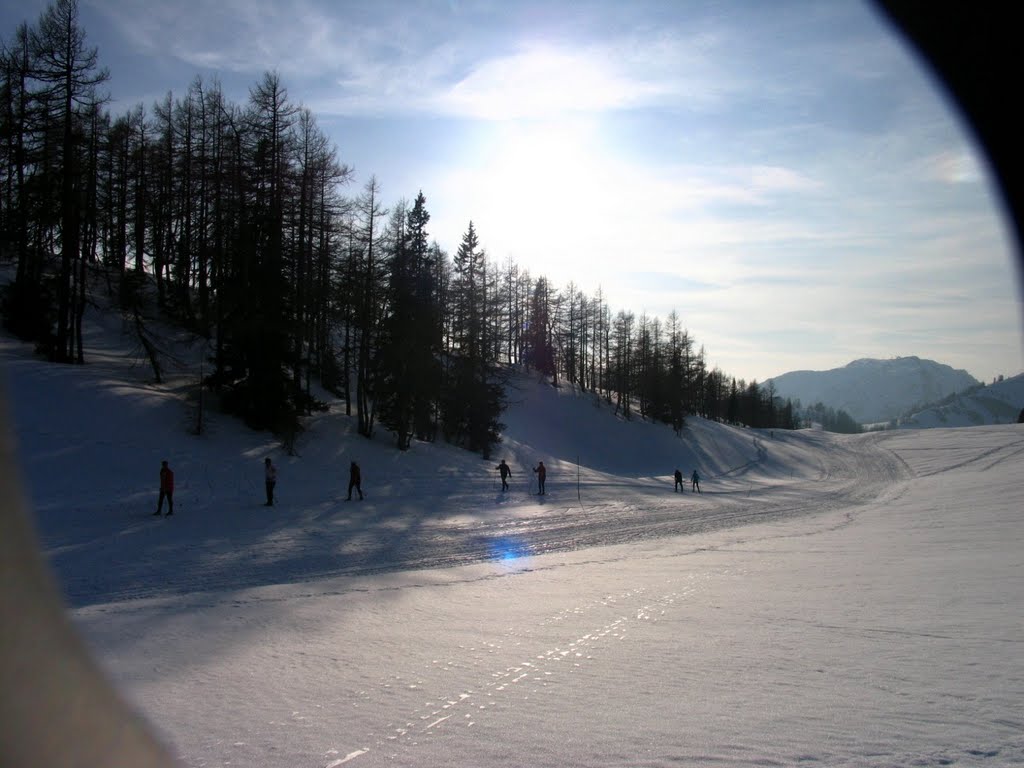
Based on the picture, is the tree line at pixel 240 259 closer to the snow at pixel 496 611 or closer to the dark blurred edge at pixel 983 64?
the snow at pixel 496 611

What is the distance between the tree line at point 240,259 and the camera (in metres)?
30.4

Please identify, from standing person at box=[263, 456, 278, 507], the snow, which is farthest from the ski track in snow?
standing person at box=[263, 456, 278, 507]

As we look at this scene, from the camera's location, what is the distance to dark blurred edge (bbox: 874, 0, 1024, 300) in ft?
22.9

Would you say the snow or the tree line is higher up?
the tree line

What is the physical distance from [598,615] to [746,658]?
9.02 ft

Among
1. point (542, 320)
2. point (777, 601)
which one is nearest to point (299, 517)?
point (777, 601)

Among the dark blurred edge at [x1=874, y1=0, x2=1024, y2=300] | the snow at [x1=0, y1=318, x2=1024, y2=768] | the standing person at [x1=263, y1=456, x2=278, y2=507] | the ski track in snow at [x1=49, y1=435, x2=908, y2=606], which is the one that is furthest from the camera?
the standing person at [x1=263, y1=456, x2=278, y2=507]

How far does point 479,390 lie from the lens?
139 ft

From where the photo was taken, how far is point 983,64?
7312mm

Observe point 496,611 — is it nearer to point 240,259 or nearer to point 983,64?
point 983,64

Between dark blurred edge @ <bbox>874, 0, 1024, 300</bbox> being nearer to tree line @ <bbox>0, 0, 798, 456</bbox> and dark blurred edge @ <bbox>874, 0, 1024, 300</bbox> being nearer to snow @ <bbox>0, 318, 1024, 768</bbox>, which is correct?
snow @ <bbox>0, 318, 1024, 768</bbox>

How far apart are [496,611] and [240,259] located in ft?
83.5

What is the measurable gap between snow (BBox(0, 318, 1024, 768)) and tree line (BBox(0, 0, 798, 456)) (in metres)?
4.23

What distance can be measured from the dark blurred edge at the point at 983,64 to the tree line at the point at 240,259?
26.4 m
